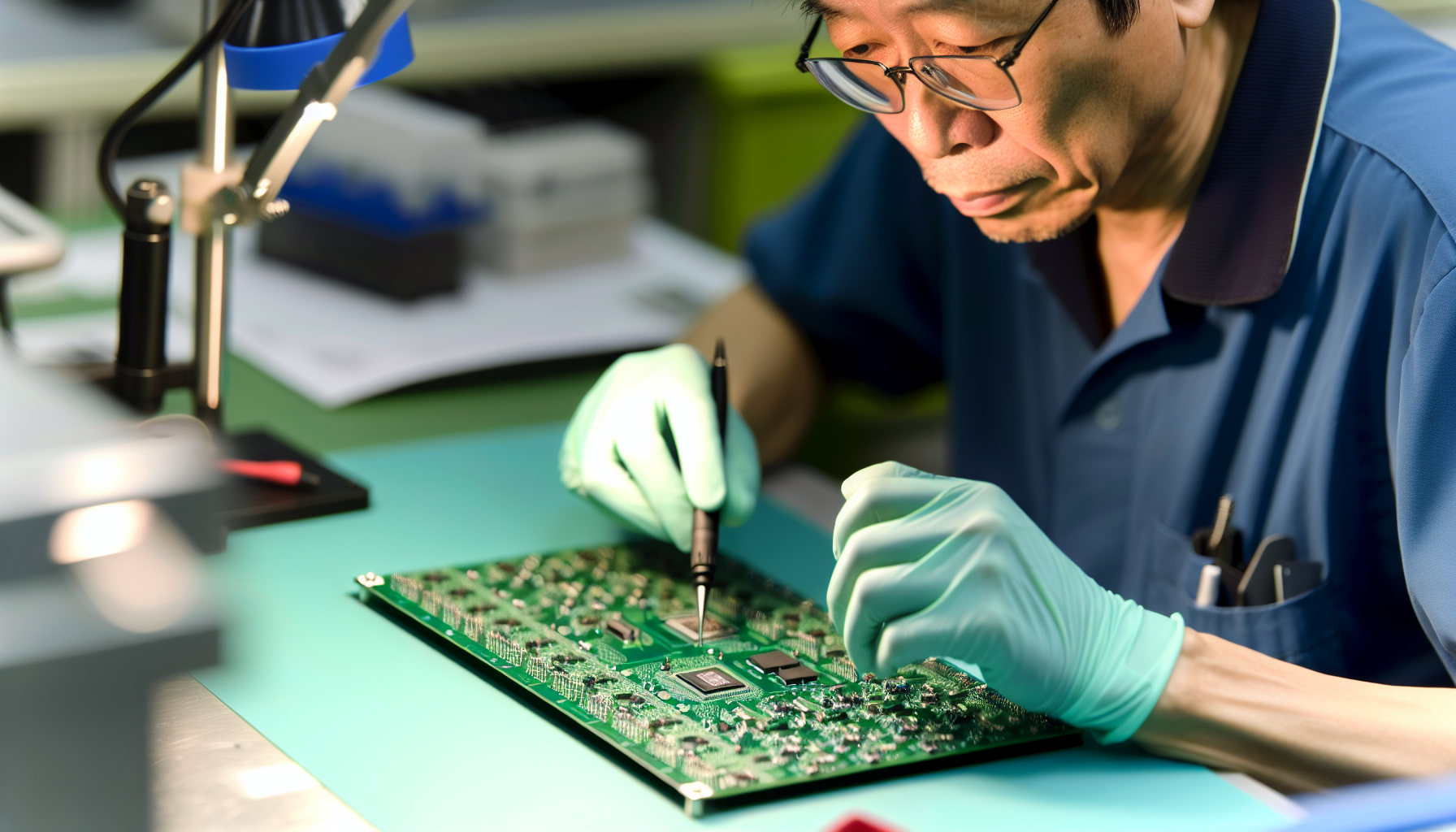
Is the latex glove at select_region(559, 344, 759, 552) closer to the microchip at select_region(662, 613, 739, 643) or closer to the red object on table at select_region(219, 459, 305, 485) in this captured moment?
the microchip at select_region(662, 613, 739, 643)

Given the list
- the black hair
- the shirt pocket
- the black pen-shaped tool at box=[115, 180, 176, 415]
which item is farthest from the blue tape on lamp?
the shirt pocket

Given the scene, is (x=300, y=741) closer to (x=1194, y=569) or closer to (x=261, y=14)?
(x=261, y=14)

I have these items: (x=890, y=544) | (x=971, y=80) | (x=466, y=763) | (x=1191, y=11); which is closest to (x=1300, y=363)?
(x=1191, y=11)

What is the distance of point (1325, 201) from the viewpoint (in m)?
1.42

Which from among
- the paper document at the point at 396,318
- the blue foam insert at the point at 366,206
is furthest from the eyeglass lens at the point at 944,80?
the blue foam insert at the point at 366,206

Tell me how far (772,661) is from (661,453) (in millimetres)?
297

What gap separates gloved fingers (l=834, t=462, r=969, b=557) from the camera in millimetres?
1115

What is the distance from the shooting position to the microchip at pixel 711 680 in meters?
1.12

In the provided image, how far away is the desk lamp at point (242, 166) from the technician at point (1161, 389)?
0.30 metres

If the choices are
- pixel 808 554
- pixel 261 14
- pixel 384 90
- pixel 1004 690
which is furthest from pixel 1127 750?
pixel 384 90

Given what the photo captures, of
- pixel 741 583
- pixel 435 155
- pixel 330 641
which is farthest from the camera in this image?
pixel 435 155

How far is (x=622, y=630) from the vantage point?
1218 millimetres

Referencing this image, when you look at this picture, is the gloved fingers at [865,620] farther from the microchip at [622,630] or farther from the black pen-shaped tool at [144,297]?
the black pen-shaped tool at [144,297]

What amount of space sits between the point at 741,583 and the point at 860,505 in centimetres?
27
